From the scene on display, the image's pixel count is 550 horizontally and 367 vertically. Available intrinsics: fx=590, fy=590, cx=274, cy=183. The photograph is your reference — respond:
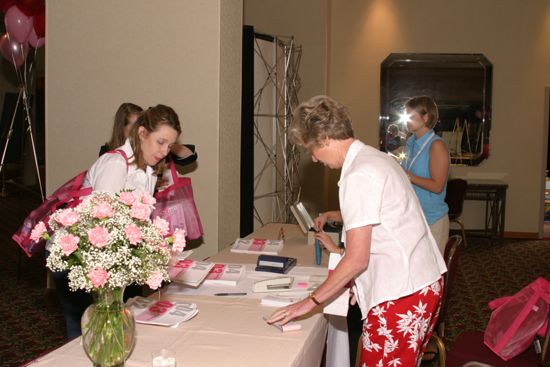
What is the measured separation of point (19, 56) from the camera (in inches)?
189

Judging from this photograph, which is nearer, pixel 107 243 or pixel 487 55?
pixel 107 243

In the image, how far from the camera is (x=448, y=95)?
7770mm

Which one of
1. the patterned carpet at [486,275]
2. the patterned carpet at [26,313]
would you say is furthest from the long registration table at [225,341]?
the patterned carpet at [486,275]

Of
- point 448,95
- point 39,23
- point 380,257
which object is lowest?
point 380,257

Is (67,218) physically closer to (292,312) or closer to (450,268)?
(292,312)

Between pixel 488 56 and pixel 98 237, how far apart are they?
287 inches

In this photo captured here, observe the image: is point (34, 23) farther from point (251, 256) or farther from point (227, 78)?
point (251, 256)

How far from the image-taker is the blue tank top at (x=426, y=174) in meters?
3.43

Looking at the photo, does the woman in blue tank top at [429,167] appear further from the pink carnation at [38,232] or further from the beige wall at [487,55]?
the beige wall at [487,55]

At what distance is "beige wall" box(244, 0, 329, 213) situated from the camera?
21.4 feet

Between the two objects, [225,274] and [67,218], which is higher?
[67,218]

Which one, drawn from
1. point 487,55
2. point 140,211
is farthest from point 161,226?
point 487,55

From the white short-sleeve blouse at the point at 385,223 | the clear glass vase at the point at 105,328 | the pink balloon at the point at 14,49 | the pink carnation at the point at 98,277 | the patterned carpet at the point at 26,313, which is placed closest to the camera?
the pink carnation at the point at 98,277

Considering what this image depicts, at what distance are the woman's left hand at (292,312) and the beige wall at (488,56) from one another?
620 cm
